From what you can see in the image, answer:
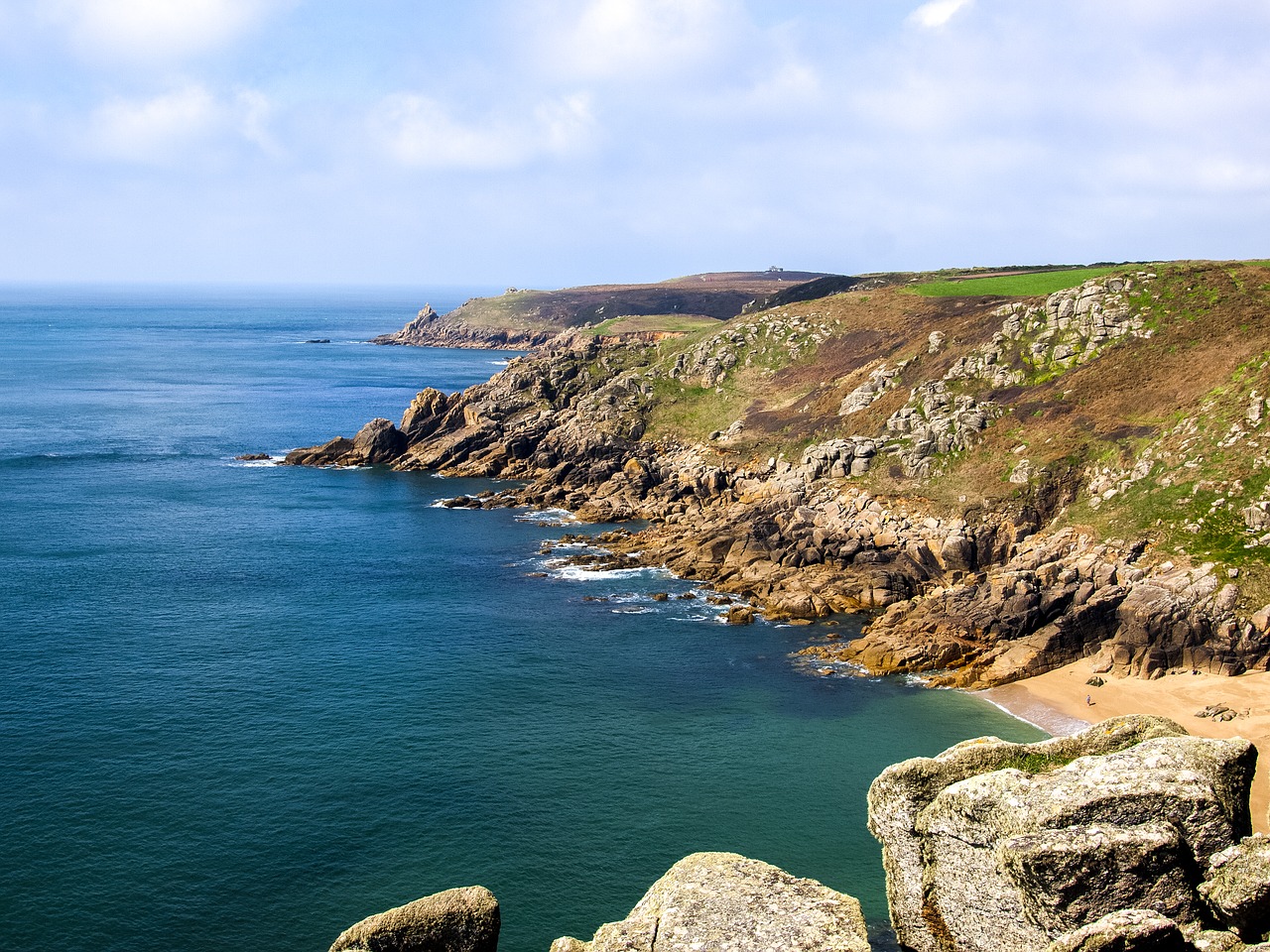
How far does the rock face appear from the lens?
23422 mm

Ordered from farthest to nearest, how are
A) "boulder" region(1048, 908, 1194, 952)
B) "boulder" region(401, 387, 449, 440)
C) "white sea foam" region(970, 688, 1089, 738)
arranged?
"boulder" region(401, 387, 449, 440)
"white sea foam" region(970, 688, 1089, 738)
"boulder" region(1048, 908, 1194, 952)

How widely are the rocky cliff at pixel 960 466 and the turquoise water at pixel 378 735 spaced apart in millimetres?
8226

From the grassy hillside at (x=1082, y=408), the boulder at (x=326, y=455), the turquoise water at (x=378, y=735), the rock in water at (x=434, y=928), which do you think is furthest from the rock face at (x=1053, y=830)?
the boulder at (x=326, y=455)

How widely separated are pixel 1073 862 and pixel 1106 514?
51767 mm

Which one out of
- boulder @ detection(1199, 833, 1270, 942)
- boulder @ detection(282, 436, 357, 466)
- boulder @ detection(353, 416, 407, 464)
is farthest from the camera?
boulder @ detection(353, 416, 407, 464)

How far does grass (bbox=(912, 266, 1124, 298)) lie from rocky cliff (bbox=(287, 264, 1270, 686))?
198 inches

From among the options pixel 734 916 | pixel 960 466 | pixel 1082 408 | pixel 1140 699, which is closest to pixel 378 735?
pixel 734 916

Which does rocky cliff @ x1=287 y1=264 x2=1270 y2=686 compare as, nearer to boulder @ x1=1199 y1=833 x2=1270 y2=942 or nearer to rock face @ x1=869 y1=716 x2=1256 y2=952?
rock face @ x1=869 y1=716 x2=1256 y2=952

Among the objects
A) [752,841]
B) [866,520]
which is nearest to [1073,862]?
[752,841]

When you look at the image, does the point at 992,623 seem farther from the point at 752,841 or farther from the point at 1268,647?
the point at 752,841

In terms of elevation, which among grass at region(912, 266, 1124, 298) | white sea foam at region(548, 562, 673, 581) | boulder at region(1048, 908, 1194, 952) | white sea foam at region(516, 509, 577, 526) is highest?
grass at region(912, 266, 1124, 298)

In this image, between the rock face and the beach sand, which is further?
the beach sand

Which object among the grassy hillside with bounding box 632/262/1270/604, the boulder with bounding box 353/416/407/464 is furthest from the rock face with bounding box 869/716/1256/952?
the boulder with bounding box 353/416/407/464

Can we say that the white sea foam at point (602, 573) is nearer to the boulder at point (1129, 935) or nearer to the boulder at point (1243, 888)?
the boulder at point (1243, 888)
